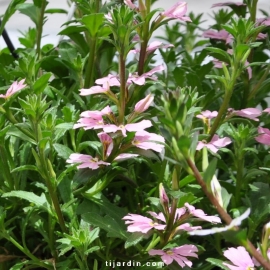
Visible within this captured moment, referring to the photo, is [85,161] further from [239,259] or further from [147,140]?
[239,259]

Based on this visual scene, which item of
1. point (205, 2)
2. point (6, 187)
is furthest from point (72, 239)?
point (205, 2)

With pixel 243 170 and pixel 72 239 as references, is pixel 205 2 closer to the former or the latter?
pixel 243 170

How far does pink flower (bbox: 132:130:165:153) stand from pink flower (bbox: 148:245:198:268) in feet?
0.36

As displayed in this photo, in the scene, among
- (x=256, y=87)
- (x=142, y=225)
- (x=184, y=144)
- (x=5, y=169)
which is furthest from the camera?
(x=256, y=87)

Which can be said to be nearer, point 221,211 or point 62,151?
point 221,211

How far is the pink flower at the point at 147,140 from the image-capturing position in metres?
0.51

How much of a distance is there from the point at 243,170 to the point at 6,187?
319 mm

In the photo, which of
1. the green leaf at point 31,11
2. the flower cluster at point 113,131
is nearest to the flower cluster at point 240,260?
the flower cluster at point 113,131

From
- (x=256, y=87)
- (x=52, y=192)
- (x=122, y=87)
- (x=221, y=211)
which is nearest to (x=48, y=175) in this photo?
(x=52, y=192)

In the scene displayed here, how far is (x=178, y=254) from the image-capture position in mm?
523

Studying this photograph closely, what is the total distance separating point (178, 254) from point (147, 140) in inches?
5.0

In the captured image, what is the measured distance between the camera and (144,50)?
62cm

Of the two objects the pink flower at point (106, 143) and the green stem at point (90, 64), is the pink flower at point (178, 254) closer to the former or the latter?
the pink flower at point (106, 143)

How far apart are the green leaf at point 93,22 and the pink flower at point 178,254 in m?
0.30
